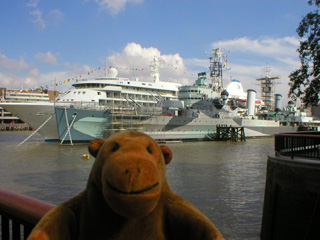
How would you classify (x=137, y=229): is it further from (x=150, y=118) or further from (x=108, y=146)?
(x=150, y=118)

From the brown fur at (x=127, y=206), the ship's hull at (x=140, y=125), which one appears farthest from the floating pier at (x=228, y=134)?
the brown fur at (x=127, y=206)

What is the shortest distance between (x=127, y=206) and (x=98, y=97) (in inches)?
1389

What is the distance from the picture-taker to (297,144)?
703 centimetres

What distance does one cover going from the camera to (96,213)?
1.52 meters

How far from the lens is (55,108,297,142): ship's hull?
2656 cm

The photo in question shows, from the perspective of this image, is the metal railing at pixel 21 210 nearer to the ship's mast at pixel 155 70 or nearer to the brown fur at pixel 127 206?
the brown fur at pixel 127 206

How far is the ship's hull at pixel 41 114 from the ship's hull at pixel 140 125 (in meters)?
3.04

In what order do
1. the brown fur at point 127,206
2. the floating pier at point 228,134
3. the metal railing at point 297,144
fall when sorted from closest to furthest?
the brown fur at point 127,206 → the metal railing at point 297,144 → the floating pier at point 228,134

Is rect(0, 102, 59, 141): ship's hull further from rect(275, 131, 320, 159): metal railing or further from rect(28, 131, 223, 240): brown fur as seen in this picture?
rect(28, 131, 223, 240): brown fur

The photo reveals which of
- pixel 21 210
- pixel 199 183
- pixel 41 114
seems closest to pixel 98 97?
pixel 41 114

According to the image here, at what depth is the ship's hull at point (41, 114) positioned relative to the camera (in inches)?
1144

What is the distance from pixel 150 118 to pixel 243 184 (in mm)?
18054

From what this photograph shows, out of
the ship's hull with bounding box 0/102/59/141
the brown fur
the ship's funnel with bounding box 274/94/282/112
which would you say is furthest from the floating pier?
the brown fur

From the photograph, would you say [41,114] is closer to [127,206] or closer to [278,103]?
[127,206]
